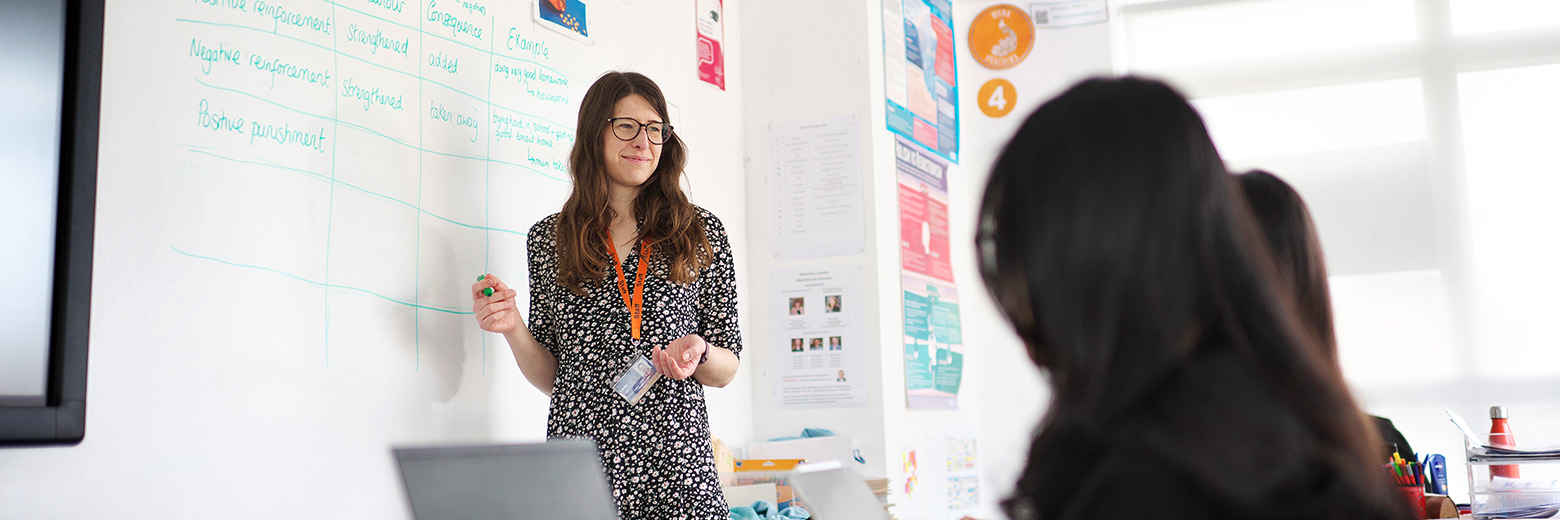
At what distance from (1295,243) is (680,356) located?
3.78 feet

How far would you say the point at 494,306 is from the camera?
210 cm

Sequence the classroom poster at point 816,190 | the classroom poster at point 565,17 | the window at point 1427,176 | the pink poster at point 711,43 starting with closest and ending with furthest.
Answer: the classroom poster at point 565,17 < the pink poster at point 711,43 < the classroom poster at point 816,190 < the window at point 1427,176

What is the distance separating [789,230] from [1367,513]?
8.83ft

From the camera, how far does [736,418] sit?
3340mm

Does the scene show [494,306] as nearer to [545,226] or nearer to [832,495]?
[545,226]

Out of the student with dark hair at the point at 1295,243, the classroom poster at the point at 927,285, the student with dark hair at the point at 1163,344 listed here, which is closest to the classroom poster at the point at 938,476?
the classroom poster at the point at 927,285

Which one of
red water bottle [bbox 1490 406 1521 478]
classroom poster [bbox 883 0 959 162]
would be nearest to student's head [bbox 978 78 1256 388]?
red water bottle [bbox 1490 406 1521 478]

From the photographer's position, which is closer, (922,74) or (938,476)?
(938,476)

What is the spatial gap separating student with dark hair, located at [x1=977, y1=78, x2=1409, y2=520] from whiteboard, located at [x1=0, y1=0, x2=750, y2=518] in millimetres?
1271

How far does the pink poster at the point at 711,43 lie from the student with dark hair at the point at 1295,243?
2183 millimetres

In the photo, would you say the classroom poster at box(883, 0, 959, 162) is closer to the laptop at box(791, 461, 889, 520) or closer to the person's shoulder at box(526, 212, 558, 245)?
the person's shoulder at box(526, 212, 558, 245)

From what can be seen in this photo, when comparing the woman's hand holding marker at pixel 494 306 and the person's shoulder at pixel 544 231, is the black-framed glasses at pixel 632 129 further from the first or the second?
the woman's hand holding marker at pixel 494 306

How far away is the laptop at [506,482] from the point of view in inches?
40.8

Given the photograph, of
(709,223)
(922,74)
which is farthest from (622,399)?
(922,74)
